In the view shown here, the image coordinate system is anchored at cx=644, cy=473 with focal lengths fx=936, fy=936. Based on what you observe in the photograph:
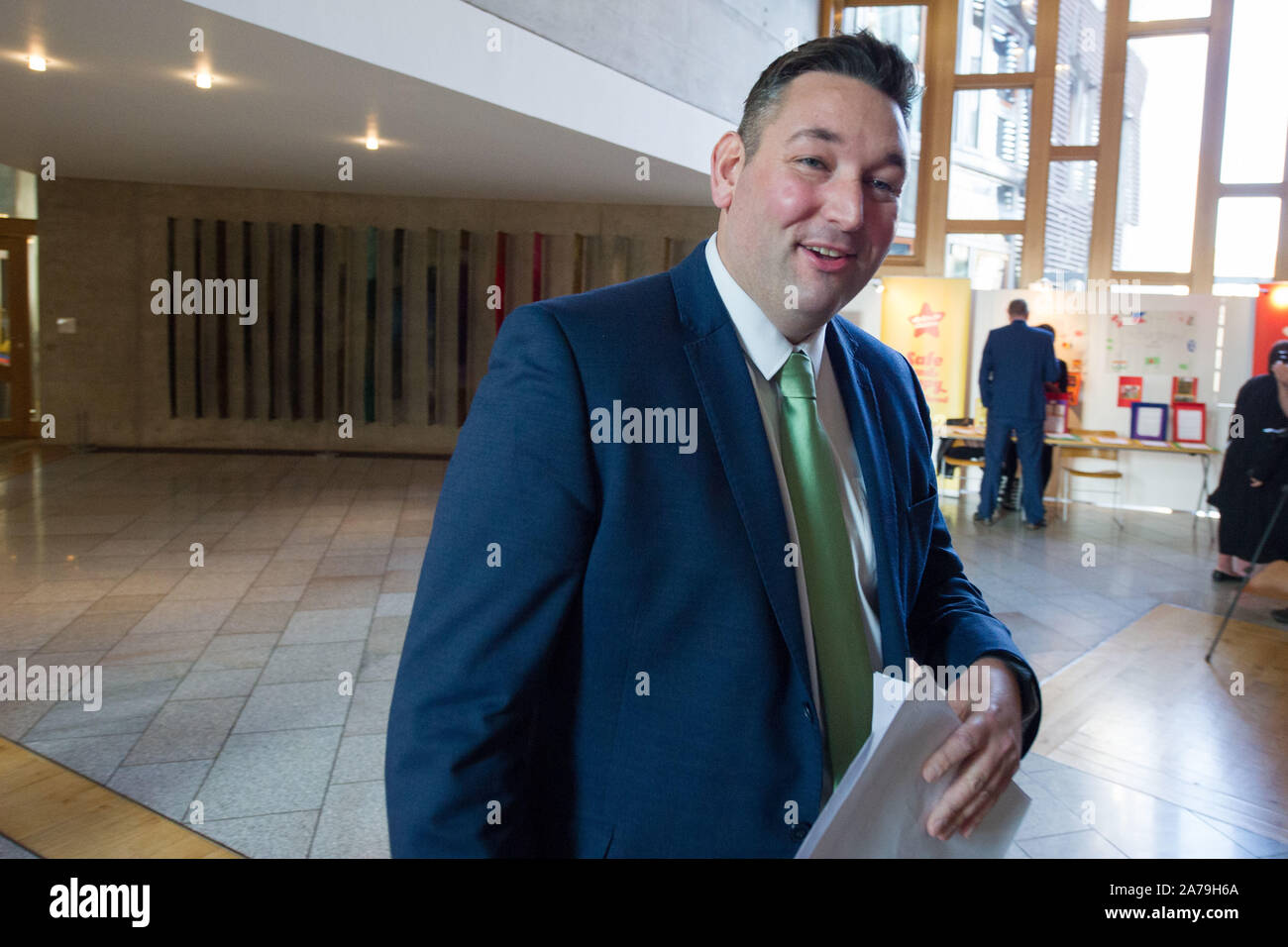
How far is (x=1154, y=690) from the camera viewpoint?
16.3 feet

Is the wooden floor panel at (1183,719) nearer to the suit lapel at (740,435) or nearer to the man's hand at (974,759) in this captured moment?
the man's hand at (974,759)

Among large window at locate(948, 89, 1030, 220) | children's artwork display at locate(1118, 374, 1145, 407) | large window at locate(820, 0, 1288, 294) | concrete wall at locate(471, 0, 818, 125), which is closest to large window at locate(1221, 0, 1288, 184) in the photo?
large window at locate(820, 0, 1288, 294)

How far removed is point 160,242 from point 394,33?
7494mm

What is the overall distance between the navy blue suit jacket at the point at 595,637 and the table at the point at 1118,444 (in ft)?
32.0

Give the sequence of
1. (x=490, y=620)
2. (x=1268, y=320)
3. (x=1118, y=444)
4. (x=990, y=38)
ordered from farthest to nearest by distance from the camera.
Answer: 1. (x=990, y=38)
2. (x=1268, y=320)
3. (x=1118, y=444)
4. (x=490, y=620)

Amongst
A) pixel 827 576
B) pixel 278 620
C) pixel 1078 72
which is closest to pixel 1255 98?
pixel 1078 72

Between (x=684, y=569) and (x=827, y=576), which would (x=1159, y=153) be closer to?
(x=827, y=576)

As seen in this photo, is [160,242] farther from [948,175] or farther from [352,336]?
[948,175]

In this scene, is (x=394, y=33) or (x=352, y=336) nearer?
(x=394, y=33)

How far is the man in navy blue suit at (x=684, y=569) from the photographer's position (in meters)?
1.04

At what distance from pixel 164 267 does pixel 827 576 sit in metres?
12.8

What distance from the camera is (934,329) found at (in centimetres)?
1192

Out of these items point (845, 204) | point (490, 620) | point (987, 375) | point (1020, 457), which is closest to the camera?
point (490, 620)
